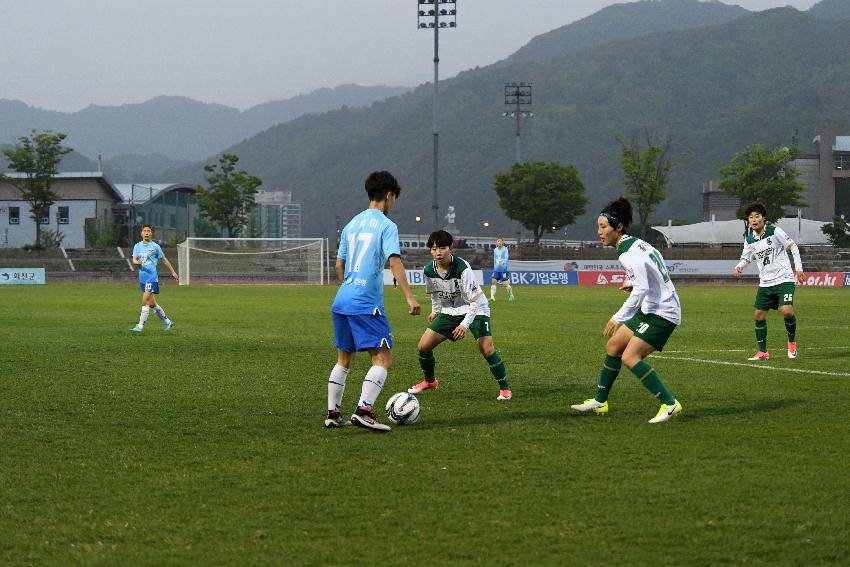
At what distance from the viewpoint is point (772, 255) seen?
14.5 metres

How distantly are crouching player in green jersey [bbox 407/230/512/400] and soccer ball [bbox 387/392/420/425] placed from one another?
1712mm

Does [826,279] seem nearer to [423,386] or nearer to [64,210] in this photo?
[423,386]

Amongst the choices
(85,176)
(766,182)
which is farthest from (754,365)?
(85,176)

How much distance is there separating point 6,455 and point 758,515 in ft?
16.9

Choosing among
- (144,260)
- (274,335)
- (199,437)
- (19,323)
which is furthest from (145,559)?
(19,323)

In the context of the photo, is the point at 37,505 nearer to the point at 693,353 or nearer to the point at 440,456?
the point at 440,456

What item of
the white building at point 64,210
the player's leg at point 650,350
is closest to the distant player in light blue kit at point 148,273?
the player's leg at point 650,350

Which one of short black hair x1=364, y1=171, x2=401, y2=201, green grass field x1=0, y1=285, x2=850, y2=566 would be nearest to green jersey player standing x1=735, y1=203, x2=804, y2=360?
green grass field x1=0, y1=285, x2=850, y2=566

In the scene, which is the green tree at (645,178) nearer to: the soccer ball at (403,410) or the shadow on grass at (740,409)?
the shadow on grass at (740,409)

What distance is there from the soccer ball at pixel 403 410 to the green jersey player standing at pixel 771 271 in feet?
24.4

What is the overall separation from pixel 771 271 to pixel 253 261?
4646cm

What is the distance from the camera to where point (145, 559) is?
4754mm

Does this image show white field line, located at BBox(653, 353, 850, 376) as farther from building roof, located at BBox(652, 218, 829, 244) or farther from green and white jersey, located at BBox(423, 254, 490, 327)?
building roof, located at BBox(652, 218, 829, 244)

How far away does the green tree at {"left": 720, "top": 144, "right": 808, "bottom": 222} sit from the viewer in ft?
270
